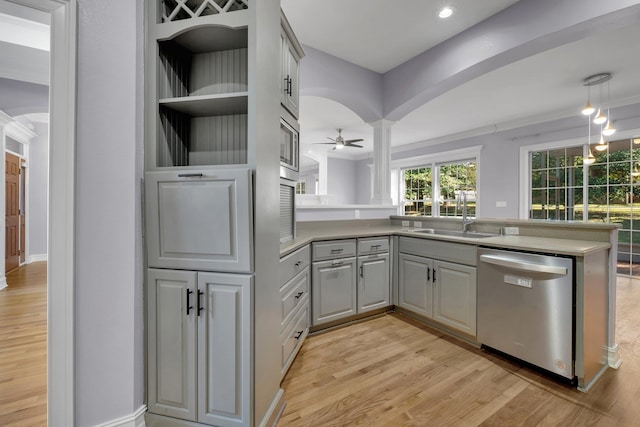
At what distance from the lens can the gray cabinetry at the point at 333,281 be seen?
95.0 inches

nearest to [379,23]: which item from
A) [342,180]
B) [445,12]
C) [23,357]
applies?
[445,12]

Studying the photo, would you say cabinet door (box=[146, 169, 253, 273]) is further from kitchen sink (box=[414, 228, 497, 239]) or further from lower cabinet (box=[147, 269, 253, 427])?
kitchen sink (box=[414, 228, 497, 239])

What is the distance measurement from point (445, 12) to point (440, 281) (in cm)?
239

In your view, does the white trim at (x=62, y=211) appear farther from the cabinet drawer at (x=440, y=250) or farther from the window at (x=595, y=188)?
the window at (x=595, y=188)

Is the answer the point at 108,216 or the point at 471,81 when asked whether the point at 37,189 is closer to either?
the point at 108,216

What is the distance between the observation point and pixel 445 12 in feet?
8.33

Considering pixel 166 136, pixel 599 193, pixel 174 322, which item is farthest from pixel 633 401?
pixel 599 193

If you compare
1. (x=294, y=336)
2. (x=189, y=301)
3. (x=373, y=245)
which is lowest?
(x=294, y=336)

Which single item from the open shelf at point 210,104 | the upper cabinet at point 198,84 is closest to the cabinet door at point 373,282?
the upper cabinet at point 198,84

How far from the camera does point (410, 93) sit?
3.42m

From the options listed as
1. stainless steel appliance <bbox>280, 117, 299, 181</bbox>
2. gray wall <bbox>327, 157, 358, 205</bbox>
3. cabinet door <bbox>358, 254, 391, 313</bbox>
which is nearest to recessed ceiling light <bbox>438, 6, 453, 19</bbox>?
stainless steel appliance <bbox>280, 117, 299, 181</bbox>

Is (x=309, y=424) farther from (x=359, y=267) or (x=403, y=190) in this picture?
(x=403, y=190)

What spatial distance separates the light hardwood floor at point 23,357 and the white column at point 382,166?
354 centimetres

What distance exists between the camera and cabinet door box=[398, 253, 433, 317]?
2.60m
